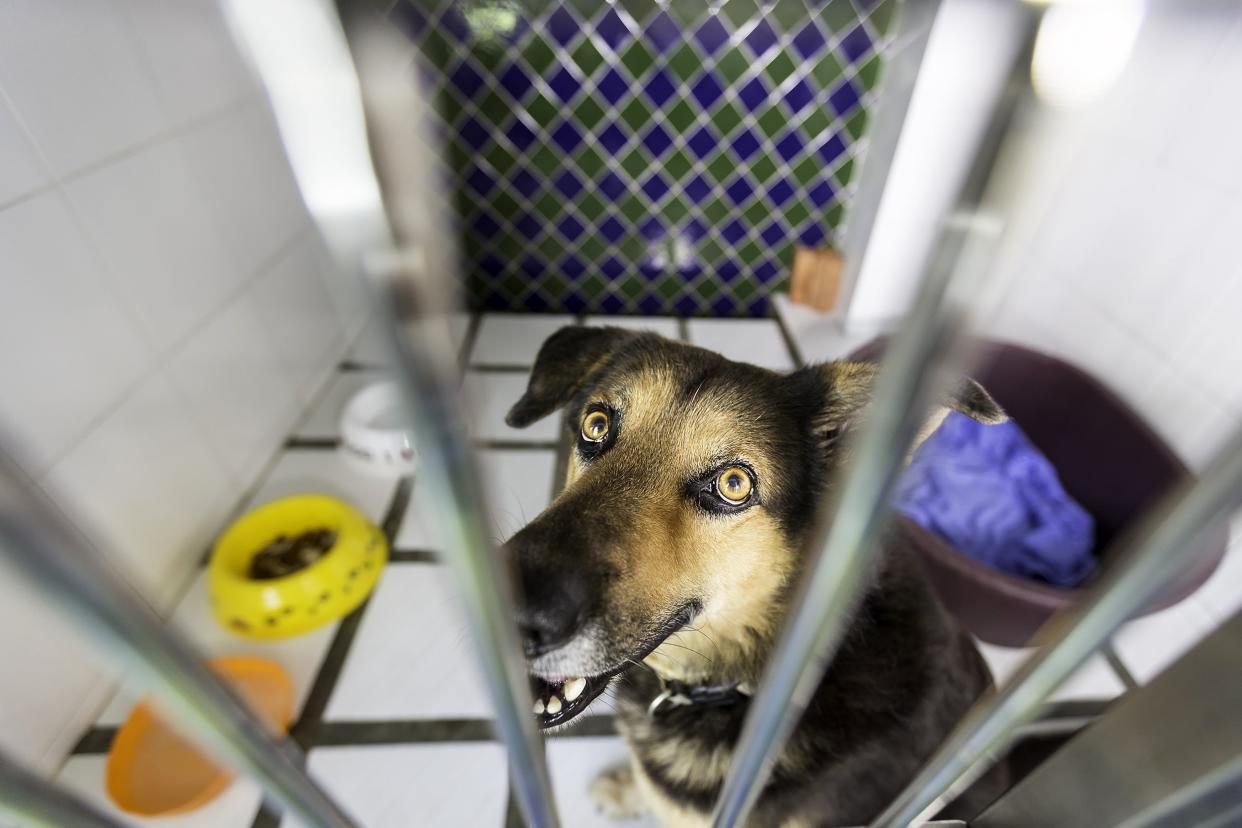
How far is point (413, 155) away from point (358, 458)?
1527 millimetres

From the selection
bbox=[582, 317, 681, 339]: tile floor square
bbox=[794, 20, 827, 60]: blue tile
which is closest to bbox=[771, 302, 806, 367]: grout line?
bbox=[582, 317, 681, 339]: tile floor square

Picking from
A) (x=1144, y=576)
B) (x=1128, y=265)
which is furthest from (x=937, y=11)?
(x=1128, y=265)

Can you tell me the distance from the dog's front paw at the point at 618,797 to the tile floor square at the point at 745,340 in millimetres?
733

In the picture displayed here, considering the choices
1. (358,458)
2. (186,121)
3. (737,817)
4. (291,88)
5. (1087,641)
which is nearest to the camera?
(291,88)

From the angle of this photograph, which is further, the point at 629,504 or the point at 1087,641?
the point at 629,504

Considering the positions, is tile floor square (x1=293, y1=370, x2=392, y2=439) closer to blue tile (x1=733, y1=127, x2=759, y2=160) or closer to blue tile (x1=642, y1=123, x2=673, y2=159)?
blue tile (x1=642, y1=123, x2=673, y2=159)

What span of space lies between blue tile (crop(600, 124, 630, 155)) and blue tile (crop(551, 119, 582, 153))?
93 millimetres

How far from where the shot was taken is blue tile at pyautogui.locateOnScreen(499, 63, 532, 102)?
5.40 feet

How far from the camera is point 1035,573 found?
1.31 m

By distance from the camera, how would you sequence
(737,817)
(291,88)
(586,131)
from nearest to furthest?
(291,88) < (737,817) < (586,131)

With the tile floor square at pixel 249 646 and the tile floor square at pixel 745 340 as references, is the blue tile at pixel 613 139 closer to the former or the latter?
the tile floor square at pixel 745 340

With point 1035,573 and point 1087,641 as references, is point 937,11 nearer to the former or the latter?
point 1087,641

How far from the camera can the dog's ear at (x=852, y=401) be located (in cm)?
36

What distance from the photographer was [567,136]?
167 cm
